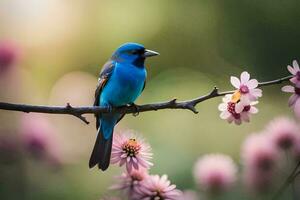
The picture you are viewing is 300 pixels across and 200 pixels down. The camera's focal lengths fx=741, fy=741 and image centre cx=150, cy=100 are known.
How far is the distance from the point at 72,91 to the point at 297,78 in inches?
41.3

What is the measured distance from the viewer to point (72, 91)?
6.53 ft

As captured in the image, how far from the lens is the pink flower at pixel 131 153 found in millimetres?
986

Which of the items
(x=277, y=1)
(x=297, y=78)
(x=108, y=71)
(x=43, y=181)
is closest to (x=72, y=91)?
(x=108, y=71)

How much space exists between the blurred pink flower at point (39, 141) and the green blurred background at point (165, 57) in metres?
0.32

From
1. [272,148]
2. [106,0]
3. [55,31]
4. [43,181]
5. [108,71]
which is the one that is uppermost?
[106,0]

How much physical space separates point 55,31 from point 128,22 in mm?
300

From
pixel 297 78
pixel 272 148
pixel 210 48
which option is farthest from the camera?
pixel 210 48

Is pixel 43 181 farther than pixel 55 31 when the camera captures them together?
No

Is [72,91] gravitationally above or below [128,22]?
below

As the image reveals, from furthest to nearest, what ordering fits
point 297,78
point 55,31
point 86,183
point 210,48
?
1. point 210,48
2. point 55,31
3. point 86,183
4. point 297,78

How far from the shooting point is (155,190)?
96 cm

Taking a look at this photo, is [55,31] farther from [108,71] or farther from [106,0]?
[108,71]

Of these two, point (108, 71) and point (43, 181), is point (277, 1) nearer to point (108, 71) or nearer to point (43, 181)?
point (108, 71)

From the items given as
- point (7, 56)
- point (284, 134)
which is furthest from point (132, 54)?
point (284, 134)
